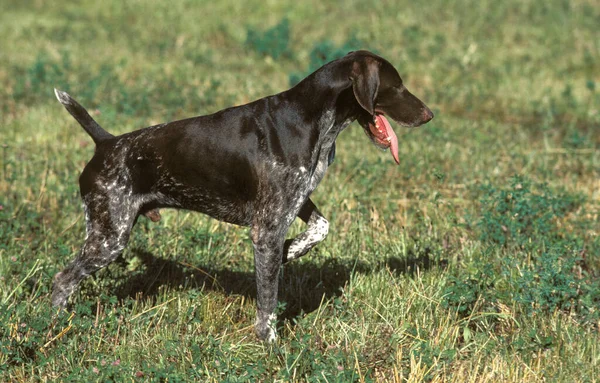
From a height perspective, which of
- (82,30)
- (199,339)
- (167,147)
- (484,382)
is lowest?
(484,382)

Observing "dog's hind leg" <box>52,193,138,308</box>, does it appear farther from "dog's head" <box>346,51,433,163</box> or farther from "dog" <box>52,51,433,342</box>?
"dog's head" <box>346,51,433,163</box>

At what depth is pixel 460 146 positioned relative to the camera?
31.4 feet

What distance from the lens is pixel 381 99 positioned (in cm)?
530

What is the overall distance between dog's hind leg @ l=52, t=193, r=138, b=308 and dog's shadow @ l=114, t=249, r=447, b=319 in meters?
0.54

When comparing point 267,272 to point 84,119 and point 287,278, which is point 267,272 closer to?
point 287,278

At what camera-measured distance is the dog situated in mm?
5188

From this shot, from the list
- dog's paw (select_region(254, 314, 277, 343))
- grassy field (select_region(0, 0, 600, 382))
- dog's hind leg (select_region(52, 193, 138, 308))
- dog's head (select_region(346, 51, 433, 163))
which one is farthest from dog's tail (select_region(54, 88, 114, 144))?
dog's head (select_region(346, 51, 433, 163))

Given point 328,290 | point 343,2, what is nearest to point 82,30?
point 343,2

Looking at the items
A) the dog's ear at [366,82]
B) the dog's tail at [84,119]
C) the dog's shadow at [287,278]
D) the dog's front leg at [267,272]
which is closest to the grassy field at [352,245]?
the dog's shadow at [287,278]

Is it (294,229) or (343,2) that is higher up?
(343,2)

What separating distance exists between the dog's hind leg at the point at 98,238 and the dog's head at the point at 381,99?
1.56 metres

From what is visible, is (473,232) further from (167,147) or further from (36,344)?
(36,344)

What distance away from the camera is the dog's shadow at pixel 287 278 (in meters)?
6.06

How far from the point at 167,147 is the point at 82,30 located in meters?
11.2
